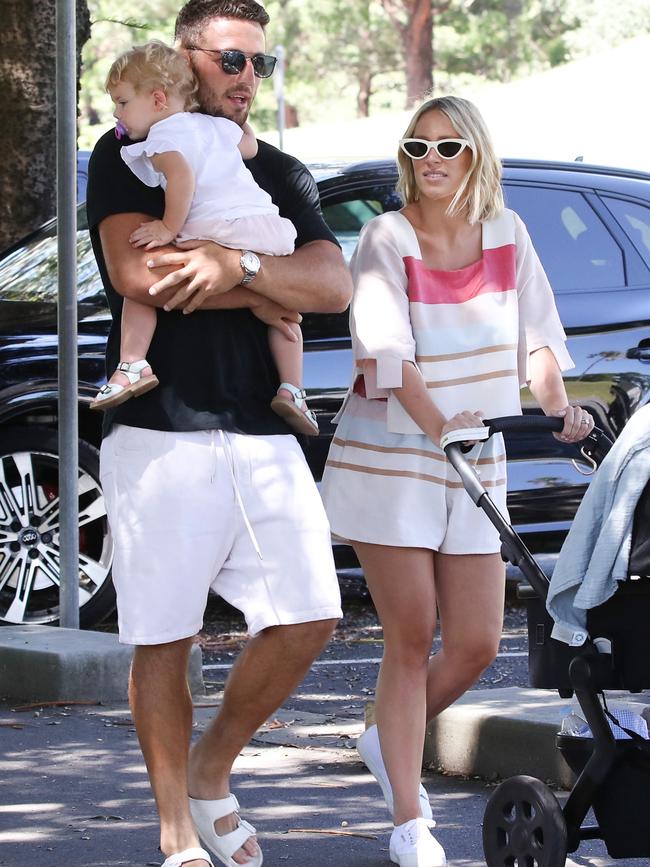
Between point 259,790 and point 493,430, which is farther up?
point 493,430

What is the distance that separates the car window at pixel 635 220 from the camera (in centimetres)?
822

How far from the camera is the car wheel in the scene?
23.1ft

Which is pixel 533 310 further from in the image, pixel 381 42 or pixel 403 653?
pixel 381 42

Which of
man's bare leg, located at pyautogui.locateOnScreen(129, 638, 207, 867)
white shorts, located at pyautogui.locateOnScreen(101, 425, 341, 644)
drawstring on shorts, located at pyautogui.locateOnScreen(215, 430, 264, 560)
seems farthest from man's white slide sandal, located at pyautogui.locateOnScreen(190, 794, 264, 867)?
drawstring on shorts, located at pyautogui.locateOnScreen(215, 430, 264, 560)

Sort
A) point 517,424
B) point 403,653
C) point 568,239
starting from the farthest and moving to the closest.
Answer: point 568,239 → point 403,653 → point 517,424

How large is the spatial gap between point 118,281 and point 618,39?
4666 cm

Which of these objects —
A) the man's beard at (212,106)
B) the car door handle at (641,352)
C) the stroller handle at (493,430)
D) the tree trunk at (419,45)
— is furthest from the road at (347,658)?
the tree trunk at (419,45)

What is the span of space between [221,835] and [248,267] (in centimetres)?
141

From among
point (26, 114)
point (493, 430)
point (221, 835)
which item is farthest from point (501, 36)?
point (221, 835)

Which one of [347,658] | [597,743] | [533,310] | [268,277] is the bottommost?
[347,658]

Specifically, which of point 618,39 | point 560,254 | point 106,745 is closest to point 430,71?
point 618,39

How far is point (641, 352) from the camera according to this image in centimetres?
791

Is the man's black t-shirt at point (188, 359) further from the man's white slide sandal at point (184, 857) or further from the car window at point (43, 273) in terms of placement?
→ the car window at point (43, 273)

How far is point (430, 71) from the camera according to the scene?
151 feet
